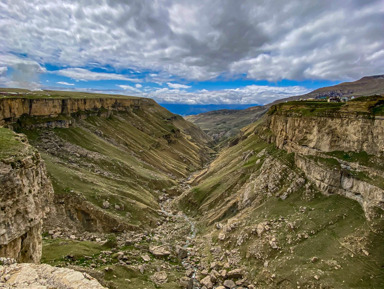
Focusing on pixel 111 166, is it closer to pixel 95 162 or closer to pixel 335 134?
pixel 95 162

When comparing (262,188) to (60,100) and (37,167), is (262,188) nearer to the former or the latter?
(37,167)

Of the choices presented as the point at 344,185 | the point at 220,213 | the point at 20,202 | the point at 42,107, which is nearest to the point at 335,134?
the point at 344,185

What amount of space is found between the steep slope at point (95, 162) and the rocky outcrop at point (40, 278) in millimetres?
37901

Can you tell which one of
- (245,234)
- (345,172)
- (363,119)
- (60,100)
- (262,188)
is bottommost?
(245,234)

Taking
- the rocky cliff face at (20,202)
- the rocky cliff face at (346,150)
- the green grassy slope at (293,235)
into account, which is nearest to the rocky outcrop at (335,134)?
the rocky cliff face at (346,150)

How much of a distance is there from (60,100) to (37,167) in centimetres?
9496

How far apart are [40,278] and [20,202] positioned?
30.3 feet

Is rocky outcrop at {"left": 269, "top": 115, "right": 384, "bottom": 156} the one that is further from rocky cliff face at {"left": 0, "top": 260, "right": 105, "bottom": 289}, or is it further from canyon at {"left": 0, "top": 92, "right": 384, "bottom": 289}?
rocky cliff face at {"left": 0, "top": 260, "right": 105, "bottom": 289}

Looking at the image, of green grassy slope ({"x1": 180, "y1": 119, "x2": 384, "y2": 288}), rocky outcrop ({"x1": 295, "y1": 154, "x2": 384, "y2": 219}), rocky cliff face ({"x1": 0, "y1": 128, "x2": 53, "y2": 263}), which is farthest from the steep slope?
rocky outcrop ({"x1": 295, "y1": 154, "x2": 384, "y2": 219})

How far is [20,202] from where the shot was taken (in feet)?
78.5

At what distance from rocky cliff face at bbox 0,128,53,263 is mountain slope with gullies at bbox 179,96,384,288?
30.1 metres

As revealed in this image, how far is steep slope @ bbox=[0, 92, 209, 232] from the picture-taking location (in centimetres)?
5788

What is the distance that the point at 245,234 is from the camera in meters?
48.3

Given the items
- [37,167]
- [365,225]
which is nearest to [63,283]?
[37,167]
